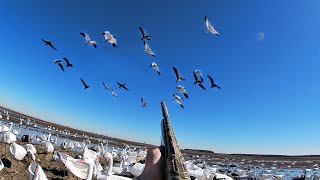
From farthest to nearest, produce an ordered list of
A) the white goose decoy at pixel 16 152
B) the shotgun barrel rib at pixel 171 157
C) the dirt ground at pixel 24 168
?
the white goose decoy at pixel 16 152
the dirt ground at pixel 24 168
the shotgun barrel rib at pixel 171 157

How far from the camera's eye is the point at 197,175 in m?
20.3

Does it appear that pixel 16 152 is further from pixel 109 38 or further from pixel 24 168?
pixel 109 38

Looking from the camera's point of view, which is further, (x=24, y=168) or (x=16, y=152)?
(x=16, y=152)

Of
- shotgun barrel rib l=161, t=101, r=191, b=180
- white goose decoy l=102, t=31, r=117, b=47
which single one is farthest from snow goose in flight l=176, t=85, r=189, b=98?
shotgun barrel rib l=161, t=101, r=191, b=180

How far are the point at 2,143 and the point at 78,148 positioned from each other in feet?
55.3

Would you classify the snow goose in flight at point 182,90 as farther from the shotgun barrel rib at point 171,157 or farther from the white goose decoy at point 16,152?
the shotgun barrel rib at point 171,157

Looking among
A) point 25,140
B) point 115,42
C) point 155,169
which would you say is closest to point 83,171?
point 115,42

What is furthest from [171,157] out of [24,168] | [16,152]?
[16,152]

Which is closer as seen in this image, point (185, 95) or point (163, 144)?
point (163, 144)

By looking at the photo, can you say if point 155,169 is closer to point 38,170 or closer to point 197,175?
point 38,170

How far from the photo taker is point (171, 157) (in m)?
1.82

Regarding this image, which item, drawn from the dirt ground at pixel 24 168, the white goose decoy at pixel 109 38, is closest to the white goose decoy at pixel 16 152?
the dirt ground at pixel 24 168

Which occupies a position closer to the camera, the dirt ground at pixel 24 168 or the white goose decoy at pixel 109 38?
the dirt ground at pixel 24 168

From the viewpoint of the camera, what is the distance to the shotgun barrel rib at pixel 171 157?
180cm
